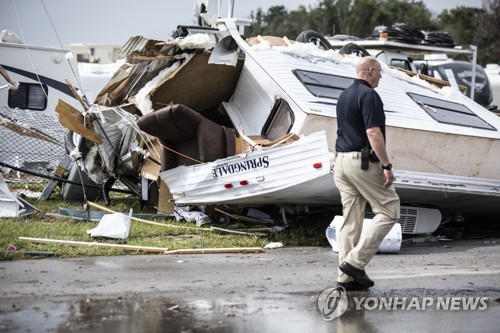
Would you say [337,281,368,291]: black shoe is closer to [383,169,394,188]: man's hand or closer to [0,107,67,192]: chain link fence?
[383,169,394,188]: man's hand

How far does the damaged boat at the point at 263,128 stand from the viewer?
28.5ft

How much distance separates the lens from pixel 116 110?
34.3 feet

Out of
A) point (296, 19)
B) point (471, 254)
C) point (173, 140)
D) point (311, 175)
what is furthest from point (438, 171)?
point (296, 19)

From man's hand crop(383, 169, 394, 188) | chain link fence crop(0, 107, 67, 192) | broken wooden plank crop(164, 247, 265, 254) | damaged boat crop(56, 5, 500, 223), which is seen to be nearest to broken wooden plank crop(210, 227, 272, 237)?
damaged boat crop(56, 5, 500, 223)

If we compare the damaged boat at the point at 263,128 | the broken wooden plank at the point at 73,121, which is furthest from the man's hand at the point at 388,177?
the broken wooden plank at the point at 73,121

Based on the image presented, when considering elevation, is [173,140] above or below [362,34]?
above

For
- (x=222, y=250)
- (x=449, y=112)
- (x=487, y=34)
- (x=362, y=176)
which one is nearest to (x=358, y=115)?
(x=362, y=176)

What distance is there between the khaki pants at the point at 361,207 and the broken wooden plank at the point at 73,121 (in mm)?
4542

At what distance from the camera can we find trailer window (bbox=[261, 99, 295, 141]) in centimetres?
927

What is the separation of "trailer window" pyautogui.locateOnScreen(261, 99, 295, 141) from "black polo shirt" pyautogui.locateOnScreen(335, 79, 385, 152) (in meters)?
2.50

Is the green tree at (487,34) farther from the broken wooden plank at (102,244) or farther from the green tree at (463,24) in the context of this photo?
the broken wooden plank at (102,244)

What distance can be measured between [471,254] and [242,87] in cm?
354

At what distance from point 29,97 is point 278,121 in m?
5.39

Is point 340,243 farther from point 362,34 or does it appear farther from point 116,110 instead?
point 362,34
